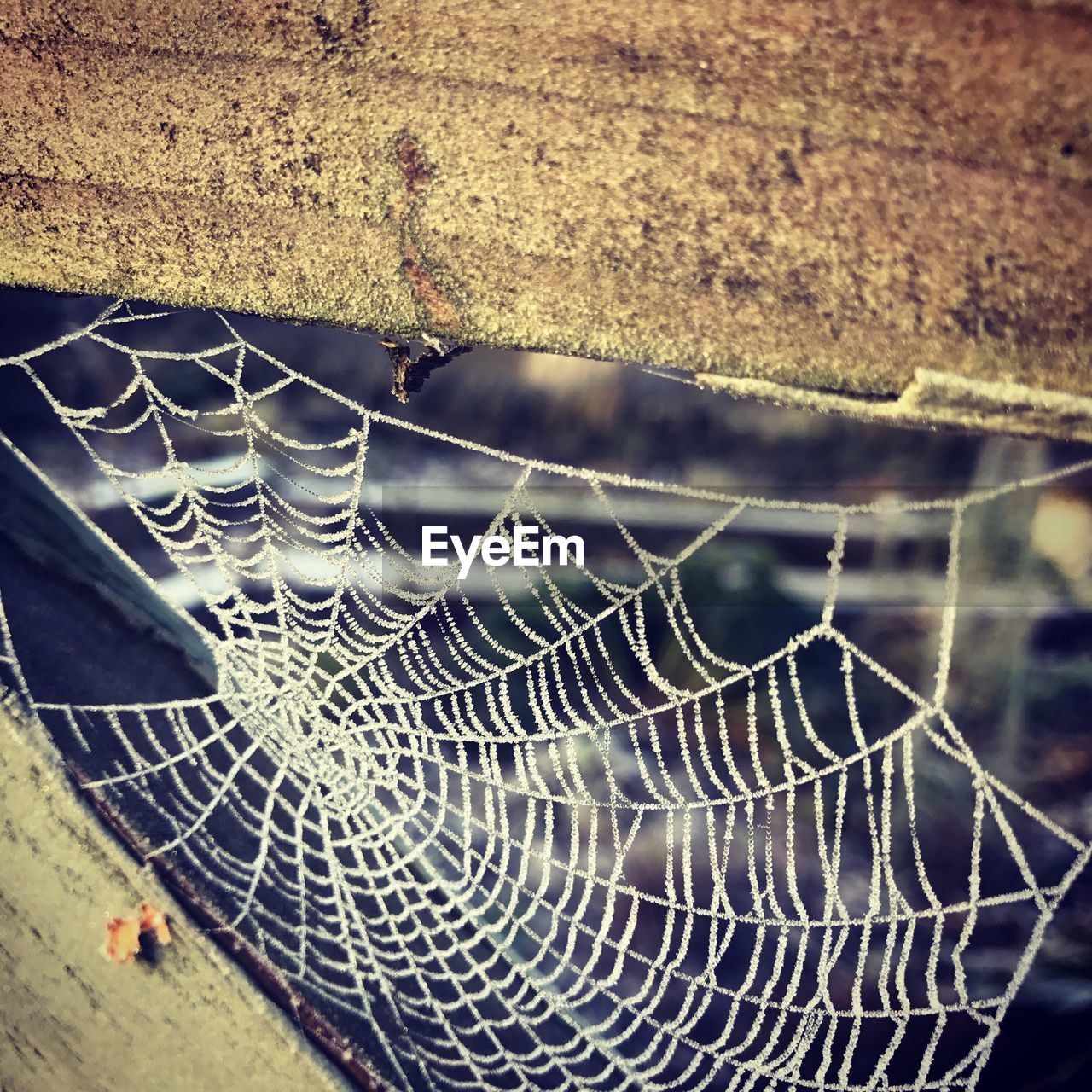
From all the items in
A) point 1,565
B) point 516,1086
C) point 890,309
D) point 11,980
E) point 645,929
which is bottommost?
point 11,980

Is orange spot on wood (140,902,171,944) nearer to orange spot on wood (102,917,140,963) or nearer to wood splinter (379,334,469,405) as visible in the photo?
orange spot on wood (102,917,140,963)

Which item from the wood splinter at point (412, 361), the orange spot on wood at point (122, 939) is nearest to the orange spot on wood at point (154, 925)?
the orange spot on wood at point (122, 939)

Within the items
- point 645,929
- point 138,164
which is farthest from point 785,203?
point 645,929

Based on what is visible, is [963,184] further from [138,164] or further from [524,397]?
[524,397]

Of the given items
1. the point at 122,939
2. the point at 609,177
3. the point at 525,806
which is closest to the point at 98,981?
the point at 122,939

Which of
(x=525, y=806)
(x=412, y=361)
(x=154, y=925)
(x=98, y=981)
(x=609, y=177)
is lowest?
(x=98, y=981)

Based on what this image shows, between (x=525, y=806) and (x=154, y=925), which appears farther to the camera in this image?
(x=525, y=806)

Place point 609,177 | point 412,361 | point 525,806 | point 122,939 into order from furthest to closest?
point 525,806 → point 122,939 → point 412,361 → point 609,177

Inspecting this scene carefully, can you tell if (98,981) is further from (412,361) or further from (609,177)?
(609,177)
